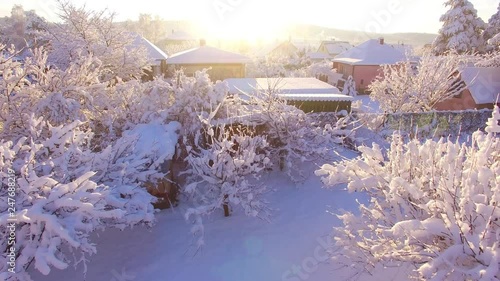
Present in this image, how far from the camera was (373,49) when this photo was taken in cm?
3556

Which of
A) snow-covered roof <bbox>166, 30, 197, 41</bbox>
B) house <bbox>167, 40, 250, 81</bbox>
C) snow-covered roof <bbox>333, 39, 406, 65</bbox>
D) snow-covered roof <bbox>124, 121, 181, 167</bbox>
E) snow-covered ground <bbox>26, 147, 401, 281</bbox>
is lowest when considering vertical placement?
snow-covered ground <bbox>26, 147, 401, 281</bbox>

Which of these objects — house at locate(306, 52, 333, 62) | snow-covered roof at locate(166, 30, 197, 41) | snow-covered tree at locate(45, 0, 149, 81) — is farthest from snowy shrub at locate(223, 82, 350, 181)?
snow-covered roof at locate(166, 30, 197, 41)

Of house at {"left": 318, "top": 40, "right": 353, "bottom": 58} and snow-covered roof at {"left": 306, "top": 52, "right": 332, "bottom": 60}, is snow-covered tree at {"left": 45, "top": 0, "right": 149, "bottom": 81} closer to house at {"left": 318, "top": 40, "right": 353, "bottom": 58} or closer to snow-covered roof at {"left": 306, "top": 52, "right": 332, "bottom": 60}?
snow-covered roof at {"left": 306, "top": 52, "right": 332, "bottom": 60}

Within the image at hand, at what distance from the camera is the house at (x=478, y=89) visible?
2028 centimetres

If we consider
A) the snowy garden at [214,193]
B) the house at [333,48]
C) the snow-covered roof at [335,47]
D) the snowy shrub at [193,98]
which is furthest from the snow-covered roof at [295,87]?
the snow-covered roof at [335,47]

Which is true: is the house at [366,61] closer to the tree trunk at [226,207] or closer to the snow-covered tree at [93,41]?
the snow-covered tree at [93,41]

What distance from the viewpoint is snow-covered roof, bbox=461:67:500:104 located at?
20.2 m

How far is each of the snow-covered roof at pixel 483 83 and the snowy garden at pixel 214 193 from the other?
9.52 m

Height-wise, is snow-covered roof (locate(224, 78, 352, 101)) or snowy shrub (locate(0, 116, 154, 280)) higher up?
snow-covered roof (locate(224, 78, 352, 101))

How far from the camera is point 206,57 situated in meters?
26.2

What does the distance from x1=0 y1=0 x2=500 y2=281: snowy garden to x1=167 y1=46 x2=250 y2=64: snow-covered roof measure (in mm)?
14028

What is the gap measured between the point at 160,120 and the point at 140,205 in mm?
3864

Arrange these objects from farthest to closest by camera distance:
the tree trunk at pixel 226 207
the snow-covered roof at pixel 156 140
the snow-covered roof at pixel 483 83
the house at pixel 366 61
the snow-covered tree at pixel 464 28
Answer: the house at pixel 366 61
the snow-covered tree at pixel 464 28
the snow-covered roof at pixel 483 83
the tree trunk at pixel 226 207
the snow-covered roof at pixel 156 140

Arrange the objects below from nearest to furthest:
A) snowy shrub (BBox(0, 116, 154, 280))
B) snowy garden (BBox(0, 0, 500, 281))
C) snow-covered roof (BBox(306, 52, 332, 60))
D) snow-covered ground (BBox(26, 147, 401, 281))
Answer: snowy garden (BBox(0, 0, 500, 281)) < snowy shrub (BBox(0, 116, 154, 280)) < snow-covered ground (BBox(26, 147, 401, 281)) < snow-covered roof (BBox(306, 52, 332, 60))
